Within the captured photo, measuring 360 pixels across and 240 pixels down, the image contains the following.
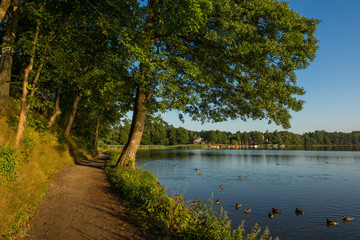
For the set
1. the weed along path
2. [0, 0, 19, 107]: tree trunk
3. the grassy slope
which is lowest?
the weed along path

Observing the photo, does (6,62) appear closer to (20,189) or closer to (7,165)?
(7,165)

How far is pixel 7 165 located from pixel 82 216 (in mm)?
3142

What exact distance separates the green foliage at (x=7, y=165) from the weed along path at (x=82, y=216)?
5.16 feet

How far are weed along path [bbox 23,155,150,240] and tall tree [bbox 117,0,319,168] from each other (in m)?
5.49

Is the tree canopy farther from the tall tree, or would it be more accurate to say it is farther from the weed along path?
the weed along path

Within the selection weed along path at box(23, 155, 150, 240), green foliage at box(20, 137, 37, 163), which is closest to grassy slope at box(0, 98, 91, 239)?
green foliage at box(20, 137, 37, 163)

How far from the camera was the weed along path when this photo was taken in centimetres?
630

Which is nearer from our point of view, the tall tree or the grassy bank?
the grassy bank

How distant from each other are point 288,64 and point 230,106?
5.56m

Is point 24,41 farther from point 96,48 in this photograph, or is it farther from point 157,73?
point 157,73

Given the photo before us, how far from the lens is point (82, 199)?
9602mm

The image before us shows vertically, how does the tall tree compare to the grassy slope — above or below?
above

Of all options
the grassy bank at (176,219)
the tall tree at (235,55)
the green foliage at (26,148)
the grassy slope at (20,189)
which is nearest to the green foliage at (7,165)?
the grassy slope at (20,189)

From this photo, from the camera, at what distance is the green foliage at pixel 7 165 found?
7.33m
